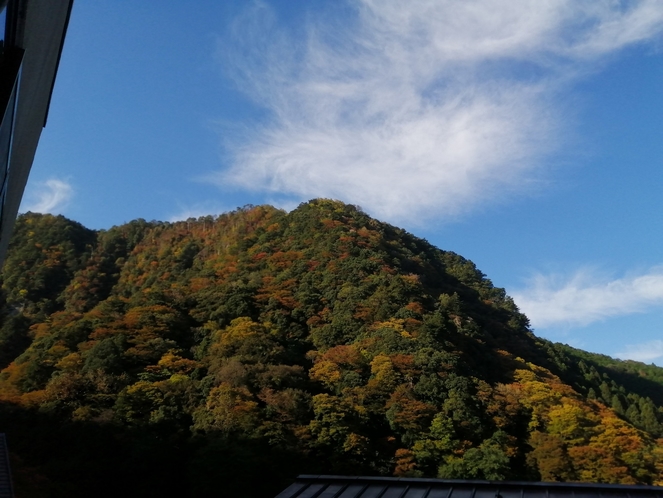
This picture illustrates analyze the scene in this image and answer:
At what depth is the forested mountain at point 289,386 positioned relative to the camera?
1980cm

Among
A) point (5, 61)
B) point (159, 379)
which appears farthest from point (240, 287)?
point (5, 61)

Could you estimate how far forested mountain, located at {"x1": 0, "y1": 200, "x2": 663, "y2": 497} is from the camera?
19797mm

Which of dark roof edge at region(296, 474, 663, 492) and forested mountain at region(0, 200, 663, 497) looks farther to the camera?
forested mountain at region(0, 200, 663, 497)

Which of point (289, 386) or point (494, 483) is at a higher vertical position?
point (289, 386)

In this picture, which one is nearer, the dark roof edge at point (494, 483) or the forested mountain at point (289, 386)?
the dark roof edge at point (494, 483)

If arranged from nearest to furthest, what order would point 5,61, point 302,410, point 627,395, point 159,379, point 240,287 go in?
point 5,61 → point 302,410 → point 159,379 → point 240,287 → point 627,395

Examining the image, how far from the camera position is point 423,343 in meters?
27.5

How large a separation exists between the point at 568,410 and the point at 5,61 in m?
26.0

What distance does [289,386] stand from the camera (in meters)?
23.5

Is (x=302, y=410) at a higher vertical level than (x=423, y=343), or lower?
lower

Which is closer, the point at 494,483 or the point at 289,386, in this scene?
the point at 494,483

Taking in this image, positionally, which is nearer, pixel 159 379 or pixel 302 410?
pixel 302 410

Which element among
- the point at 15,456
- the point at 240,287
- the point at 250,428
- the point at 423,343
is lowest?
the point at 15,456

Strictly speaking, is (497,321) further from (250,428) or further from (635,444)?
(250,428)
